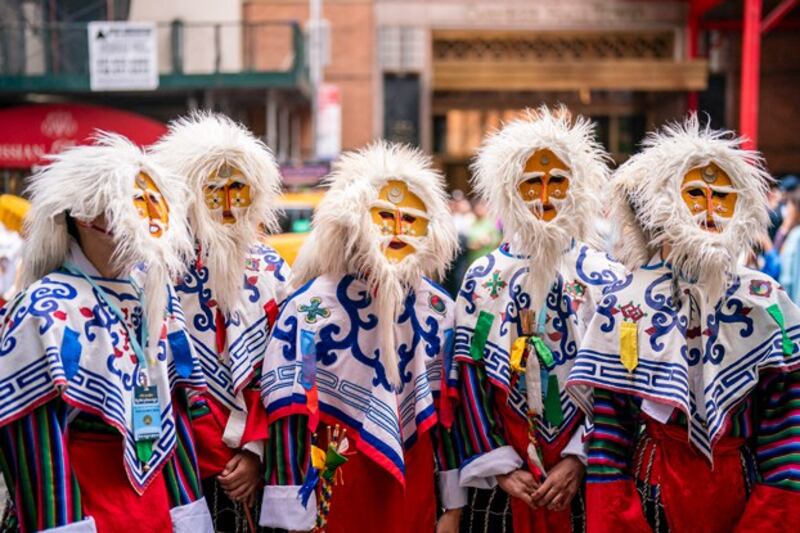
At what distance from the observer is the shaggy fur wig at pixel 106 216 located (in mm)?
2492

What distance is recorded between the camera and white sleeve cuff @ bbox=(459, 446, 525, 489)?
114 inches

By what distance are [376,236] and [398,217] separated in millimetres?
128

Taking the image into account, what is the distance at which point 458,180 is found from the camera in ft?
62.4

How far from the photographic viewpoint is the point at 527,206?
2.98 meters

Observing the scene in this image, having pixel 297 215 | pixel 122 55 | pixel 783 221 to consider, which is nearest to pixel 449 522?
pixel 297 215

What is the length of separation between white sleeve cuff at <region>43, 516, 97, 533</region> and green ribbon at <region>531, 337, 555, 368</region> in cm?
149

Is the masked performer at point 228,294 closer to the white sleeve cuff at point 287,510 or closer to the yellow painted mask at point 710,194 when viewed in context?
the white sleeve cuff at point 287,510

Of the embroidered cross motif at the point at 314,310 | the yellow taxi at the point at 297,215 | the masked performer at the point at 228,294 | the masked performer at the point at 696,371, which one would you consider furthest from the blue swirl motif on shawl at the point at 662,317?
the yellow taxi at the point at 297,215

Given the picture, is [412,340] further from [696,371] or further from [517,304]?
[696,371]

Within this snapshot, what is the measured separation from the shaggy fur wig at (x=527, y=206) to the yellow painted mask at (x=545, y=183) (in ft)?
0.06

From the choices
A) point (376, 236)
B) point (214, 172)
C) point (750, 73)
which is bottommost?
point (376, 236)

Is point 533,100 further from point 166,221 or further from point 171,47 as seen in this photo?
point 166,221

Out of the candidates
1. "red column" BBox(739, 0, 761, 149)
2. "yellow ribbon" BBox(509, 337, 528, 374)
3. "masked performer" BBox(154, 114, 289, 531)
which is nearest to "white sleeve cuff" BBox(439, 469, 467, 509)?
"yellow ribbon" BBox(509, 337, 528, 374)

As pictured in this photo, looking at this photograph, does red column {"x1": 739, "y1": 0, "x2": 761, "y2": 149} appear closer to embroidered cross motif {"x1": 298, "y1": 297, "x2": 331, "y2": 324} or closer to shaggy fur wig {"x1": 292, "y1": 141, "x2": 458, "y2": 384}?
shaggy fur wig {"x1": 292, "y1": 141, "x2": 458, "y2": 384}
